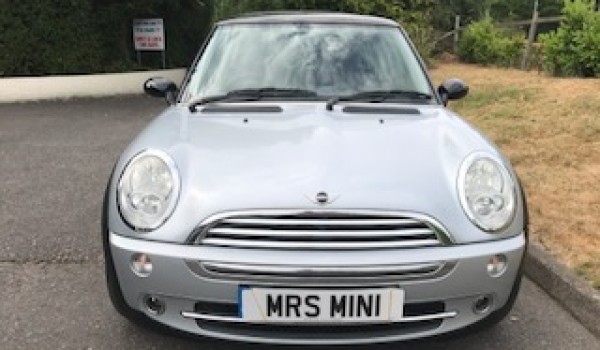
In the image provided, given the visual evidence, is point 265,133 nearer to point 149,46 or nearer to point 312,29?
point 312,29

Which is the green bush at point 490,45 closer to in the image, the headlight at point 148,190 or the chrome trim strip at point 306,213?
the chrome trim strip at point 306,213

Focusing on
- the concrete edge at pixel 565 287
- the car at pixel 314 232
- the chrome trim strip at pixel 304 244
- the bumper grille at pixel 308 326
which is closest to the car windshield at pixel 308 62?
the car at pixel 314 232

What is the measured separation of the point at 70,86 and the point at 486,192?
11.0 meters

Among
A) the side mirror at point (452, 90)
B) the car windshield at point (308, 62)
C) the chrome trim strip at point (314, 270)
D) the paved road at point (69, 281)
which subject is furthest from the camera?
the side mirror at point (452, 90)

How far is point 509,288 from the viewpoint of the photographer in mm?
2676

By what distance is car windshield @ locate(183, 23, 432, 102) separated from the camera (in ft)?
12.0

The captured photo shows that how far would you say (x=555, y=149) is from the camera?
20.0ft

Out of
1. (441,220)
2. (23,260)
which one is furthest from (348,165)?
(23,260)

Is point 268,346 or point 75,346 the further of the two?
point 75,346

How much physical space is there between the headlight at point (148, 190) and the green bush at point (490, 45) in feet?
49.8

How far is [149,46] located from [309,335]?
1183 centimetres

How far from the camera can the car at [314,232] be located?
2.42 metres

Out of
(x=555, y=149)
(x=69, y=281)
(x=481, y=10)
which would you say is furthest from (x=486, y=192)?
(x=481, y=10)

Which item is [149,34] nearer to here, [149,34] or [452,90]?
[149,34]
